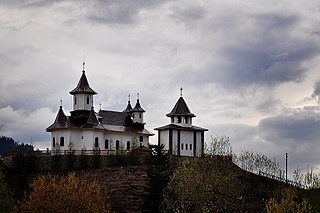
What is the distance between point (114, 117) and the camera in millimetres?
88188

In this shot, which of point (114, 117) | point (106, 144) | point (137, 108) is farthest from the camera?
point (137, 108)

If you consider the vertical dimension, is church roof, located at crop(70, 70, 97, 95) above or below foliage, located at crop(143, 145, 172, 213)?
above

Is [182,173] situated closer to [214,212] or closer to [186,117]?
[214,212]

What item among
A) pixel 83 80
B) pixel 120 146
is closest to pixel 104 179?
pixel 120 146

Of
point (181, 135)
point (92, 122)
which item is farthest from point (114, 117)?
point (181, 135)

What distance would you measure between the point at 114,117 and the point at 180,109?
8618 millimetres

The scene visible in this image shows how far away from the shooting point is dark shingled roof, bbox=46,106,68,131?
272 ft

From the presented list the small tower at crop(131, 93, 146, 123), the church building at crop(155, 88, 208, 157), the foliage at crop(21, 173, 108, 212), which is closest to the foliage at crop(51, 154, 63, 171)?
the church building at crop(155, 88, 208, 157)

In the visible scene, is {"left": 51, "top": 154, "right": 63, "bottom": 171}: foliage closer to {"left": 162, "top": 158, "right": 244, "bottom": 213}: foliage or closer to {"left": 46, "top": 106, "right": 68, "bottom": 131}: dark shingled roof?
{"left": 46, "top": 106, "right": 68, "bottom": 131}: dark shingled roof

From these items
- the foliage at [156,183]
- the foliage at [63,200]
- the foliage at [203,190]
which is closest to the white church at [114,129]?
the foliage at [203,190]

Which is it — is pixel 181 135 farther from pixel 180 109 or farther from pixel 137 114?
pixel 137 114

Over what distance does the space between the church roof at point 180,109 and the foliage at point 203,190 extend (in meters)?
20.9

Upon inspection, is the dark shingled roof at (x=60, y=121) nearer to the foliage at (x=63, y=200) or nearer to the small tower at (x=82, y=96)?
the small tower at (x=82, y=96)

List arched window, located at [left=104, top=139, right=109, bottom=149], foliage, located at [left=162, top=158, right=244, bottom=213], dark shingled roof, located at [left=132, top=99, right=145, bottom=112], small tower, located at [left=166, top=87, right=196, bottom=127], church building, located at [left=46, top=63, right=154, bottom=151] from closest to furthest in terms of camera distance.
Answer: foliage, located at [left=162, top=158, right=244, bottom=213] → church building, located at [left=46, top=63, right=154, bottom=151] → arched window, located at [left=104, top=139, right=109, bottom=149] → small tower, located at [left=166, top=87, right=196, bottom=127] → dark shingled roof, located at [left=132, top=99, right=145, bottom=112]
